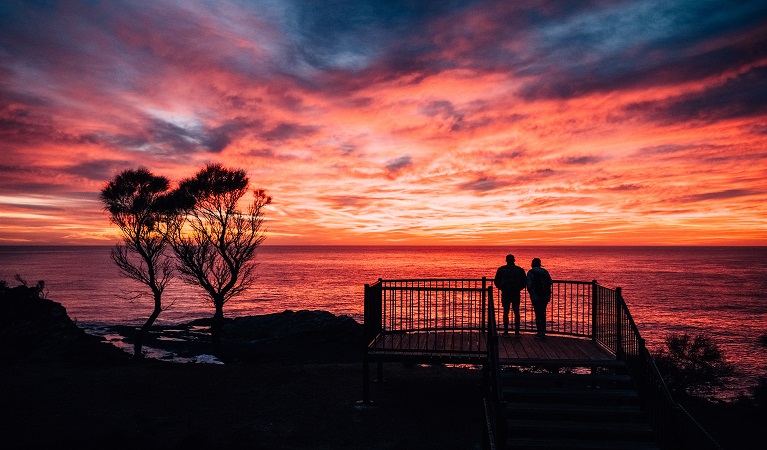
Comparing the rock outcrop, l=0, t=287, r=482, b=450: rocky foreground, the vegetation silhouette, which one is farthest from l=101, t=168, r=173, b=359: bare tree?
the vegetation silhouette

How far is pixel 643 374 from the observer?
30.2ft

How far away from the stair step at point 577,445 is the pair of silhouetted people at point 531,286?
444 centimetres

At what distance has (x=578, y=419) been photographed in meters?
10.0

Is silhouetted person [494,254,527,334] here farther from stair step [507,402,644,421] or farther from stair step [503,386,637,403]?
stair step [507,402,644,421]

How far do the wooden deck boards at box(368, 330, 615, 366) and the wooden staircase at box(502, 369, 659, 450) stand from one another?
49 centimetres

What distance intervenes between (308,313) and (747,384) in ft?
96.1

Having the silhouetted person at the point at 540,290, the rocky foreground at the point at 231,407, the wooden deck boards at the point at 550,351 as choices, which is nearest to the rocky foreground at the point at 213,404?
the rocky foreground at the point at 231,407

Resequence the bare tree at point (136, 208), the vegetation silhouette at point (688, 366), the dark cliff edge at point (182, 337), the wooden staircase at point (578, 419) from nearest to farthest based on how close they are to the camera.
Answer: the wooden staircase at point (578, 419) < the vegetation silhouette at point (688, 366) < the dark cliff edge at point (182, 337) < the bare tree at point (136, 208)

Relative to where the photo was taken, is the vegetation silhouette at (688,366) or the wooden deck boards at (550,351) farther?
the vegetation silhouette at (688,366)

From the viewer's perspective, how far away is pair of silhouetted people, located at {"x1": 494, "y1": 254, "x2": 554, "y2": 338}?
1293cm

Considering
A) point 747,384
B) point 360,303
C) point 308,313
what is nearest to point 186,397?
point 308,313

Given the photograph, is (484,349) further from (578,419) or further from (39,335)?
(39,335)

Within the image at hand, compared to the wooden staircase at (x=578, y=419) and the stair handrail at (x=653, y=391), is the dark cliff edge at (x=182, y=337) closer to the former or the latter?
the wooden staircase at (x=578, y=419)

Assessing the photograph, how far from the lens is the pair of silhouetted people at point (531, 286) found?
1293cm
